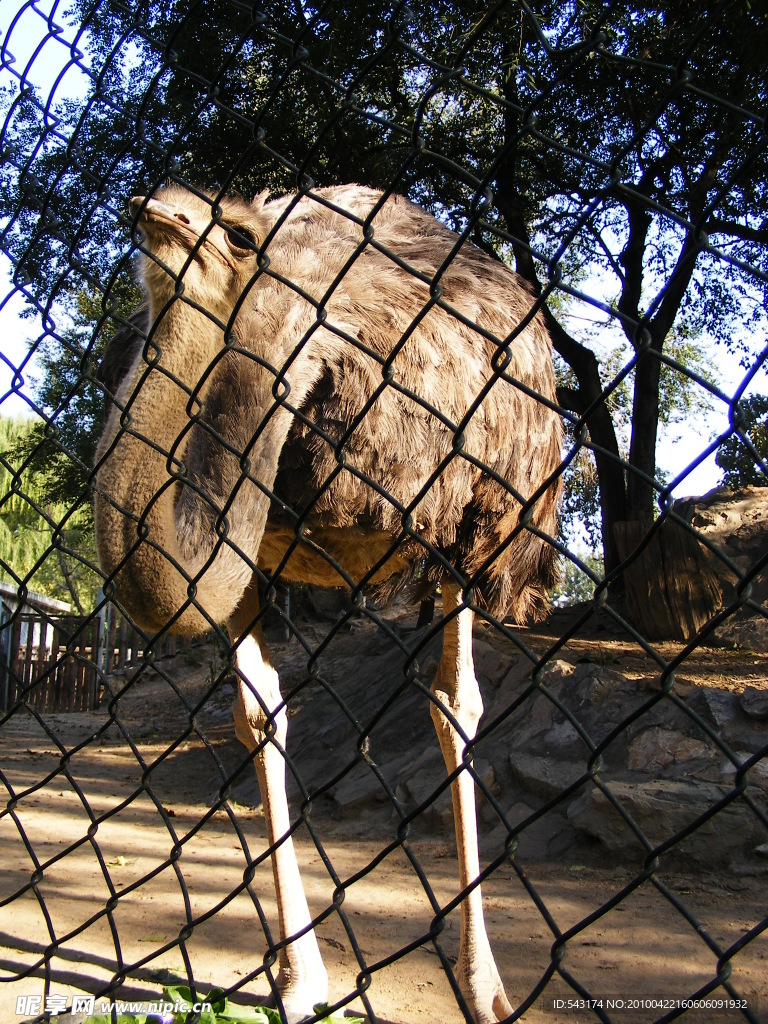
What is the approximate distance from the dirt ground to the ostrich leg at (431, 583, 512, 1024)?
0.35 ft

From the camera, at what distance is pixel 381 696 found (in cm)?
701

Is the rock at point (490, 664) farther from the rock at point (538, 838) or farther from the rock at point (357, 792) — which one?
the rock at point (538, 838)

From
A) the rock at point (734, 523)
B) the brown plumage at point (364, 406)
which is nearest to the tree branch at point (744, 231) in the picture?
the rock at point (734, 523)

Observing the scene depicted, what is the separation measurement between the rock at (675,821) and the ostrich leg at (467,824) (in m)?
0.85

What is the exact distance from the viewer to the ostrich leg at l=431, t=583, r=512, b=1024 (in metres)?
3.18

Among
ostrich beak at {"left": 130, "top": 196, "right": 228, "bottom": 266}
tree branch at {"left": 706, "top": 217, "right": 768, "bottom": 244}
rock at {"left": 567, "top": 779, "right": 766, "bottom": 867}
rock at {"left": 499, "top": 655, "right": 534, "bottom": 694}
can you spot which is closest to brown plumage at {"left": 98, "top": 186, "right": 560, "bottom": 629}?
ostrich beak at {"left": 130, "top": 196, "right": 228, "bottom": 266}

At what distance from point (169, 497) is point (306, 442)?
2.61 feet

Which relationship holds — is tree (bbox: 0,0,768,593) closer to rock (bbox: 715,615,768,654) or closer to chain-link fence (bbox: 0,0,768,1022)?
chain-link fence (bbox: 0,0,768,1022)

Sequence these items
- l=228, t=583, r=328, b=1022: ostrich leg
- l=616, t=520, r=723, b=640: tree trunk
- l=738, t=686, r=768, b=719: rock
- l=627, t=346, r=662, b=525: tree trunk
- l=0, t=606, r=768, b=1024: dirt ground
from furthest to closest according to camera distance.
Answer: l=627, t=346, r=662, b=525: tree trunk → l=616, t=520, r=723, b=640: tree trunk → l=738, t=686, r=768, b=719: rock → l=228, t=583, r=328, b=1022: ostrich leg → l=0, t=606, r=768, b=1024: dirt ground

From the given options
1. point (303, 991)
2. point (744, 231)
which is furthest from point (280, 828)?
point (744, 231)

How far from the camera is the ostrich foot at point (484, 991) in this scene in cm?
316

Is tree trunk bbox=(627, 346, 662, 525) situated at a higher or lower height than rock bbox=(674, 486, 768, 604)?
higher

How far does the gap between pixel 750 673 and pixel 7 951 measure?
4941mm

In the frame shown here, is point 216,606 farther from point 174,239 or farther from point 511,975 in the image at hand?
point 511,975
